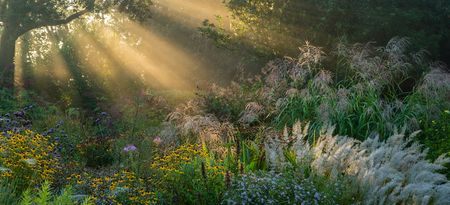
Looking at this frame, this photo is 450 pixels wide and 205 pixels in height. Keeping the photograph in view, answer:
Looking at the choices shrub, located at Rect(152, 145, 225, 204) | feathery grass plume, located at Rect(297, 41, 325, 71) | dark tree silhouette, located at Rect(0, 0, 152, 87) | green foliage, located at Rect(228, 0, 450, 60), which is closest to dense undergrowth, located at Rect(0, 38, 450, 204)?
shrub, located at Rect(152, 145, 225, 204)

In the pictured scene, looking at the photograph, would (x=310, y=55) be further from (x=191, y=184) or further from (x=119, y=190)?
(x=119, y=190)

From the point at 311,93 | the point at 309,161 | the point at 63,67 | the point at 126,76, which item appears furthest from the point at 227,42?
the point at 309,161

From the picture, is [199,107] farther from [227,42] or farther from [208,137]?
[227,42]

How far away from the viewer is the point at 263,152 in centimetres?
624

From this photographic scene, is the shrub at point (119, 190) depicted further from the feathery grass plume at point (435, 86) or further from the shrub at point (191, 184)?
the feathery grass plume at point (435, 86)

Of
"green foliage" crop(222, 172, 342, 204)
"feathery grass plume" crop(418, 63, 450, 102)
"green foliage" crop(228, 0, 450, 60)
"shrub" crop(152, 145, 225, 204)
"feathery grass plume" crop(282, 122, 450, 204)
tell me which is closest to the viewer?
"green foliage" crop(222, 172, 342, 204)

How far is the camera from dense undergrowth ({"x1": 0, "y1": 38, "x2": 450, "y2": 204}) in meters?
4.81

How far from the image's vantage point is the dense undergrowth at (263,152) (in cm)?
481

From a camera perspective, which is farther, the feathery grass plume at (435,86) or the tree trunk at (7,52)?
the tree trunk at (7,52)

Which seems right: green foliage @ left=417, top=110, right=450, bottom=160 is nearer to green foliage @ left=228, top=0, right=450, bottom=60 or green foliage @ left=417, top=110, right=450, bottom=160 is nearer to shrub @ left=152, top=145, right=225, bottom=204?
shrub @ left=152, top=145, right=225, bottom=204

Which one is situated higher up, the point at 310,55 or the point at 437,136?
the point at 310,55

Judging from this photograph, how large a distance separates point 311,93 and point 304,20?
5284mm

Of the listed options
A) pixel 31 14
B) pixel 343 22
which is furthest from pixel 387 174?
pixel 31 14

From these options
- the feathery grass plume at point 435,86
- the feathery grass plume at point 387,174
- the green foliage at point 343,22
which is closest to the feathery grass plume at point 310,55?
the feathery grass plume at point 435,86
